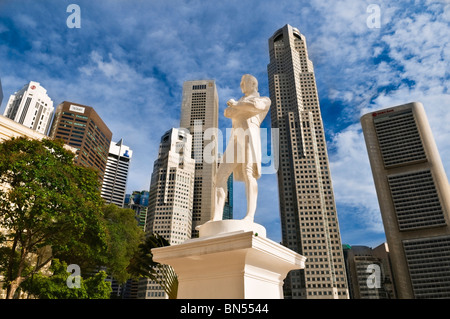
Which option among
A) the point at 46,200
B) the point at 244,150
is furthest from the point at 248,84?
the point at 46,200

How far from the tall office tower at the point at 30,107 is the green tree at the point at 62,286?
100098mm

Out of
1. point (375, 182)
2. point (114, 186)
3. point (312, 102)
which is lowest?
point (375, 182)

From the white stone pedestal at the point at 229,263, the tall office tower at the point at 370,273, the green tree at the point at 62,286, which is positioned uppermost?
the tall office tower at the point at 370,273

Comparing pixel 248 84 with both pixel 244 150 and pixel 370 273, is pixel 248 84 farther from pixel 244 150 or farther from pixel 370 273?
pixel 370 273

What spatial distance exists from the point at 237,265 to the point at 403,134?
389 feet

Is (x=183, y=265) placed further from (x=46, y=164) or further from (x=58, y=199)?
(x=46, y=164)

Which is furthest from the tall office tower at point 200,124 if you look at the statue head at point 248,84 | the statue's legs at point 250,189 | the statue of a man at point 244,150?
the statue's legs at point 250,189

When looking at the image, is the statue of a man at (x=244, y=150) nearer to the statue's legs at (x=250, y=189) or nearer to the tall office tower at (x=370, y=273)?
the statue's legs at (x=250, y=189)

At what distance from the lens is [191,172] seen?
364 feet

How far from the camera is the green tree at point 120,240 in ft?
56.5

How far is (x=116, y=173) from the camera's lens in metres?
142

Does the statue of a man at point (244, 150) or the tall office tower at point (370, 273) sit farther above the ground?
the tall office tower at point (370, 273)

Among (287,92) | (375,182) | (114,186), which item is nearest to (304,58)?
(287,92)
